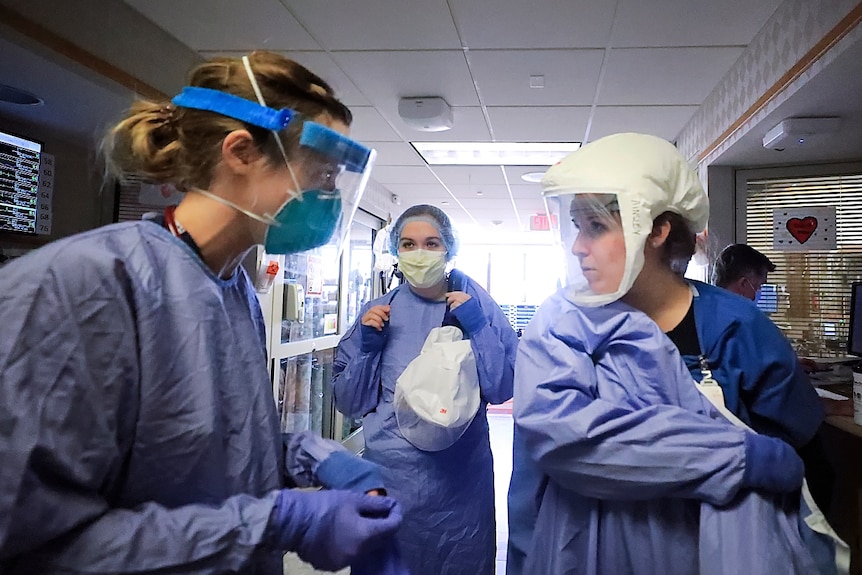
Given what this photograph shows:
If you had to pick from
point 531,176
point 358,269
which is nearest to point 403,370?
point 531,176

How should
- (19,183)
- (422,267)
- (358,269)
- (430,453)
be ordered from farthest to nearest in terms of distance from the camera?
(358,269) < (19,183) < (422,267) < (430,453)

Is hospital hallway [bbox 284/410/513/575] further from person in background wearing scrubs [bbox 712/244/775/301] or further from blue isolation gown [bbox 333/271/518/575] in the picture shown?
person in background wearing scrubs [bbox 712/244/775/301]

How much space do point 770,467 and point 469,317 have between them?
1.11 metres

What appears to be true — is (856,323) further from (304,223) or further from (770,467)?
(304,223)

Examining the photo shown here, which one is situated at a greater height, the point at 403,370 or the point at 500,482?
the point at 403,370

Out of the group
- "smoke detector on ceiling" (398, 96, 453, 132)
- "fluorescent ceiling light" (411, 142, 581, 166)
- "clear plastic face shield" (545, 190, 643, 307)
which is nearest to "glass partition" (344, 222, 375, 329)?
"fluorescent ceiling light" (411, 142, 581, 166)

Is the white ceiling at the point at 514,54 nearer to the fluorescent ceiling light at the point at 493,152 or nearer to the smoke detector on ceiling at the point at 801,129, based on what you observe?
the smoke detector on ceiling at the point at 801,129

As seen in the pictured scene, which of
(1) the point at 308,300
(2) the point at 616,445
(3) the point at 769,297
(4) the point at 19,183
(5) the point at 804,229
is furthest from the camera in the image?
(1) the point at 308,300

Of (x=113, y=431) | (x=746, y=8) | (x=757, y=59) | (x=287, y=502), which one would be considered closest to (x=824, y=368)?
(x=757, y=59)

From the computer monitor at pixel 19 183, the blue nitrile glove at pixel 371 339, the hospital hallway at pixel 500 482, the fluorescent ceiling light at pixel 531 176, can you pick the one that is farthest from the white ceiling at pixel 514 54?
the hospital hallway at pixel 500 482

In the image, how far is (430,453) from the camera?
1732mm

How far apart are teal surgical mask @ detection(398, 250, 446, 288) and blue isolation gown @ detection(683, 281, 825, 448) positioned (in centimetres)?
110

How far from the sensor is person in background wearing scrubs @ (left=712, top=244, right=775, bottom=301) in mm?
2693

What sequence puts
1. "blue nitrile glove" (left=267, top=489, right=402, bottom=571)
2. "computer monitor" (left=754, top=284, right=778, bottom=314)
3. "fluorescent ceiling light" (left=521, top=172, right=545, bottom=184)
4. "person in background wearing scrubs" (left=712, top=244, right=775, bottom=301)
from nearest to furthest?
1. "blue nitrile glove" (left=267, top=489, right=402, bottom=571)
2. "person in background wearing scrubs" (left=712, top=244, right=775, bottom=301)
3. "computer monitor" (left=754, top=284, right=778, bottom=314)
4. "fluorescent ceiling light" (left=521, top=172, right=545, bottom=184)
